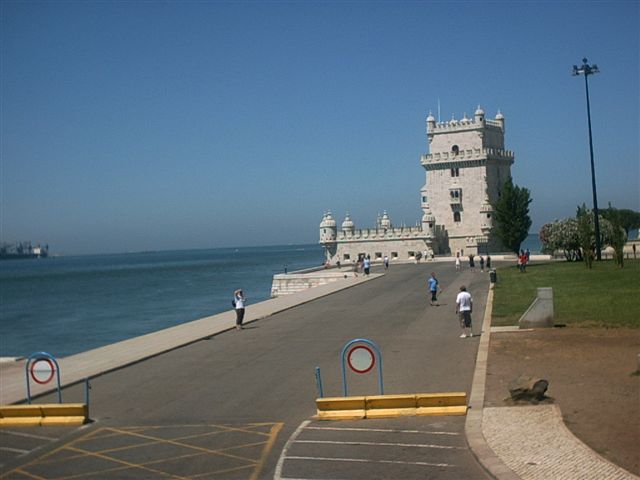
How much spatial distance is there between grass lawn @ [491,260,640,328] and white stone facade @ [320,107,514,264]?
1419 inches

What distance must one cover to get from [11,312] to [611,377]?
226 ft

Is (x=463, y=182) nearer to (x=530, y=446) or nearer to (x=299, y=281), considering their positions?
(x=299, y=281)

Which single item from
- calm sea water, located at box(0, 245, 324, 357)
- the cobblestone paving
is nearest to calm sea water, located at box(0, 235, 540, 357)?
calm sea water, located at box(0, 245, 324, 357)

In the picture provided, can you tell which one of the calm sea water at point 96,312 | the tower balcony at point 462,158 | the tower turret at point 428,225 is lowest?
the calm sea water at point 96,312

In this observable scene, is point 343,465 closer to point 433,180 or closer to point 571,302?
point 571,302

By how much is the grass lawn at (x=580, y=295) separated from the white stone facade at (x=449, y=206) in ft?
118

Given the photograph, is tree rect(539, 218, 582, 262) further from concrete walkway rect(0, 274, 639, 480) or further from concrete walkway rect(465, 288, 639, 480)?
concrete walkway rect(465, 288, 639, 480)

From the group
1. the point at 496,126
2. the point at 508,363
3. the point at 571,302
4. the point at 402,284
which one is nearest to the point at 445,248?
the point at 496,126

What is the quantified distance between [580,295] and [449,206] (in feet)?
190

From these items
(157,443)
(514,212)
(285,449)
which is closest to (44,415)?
(157,443)

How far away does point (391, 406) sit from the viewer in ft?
43.8

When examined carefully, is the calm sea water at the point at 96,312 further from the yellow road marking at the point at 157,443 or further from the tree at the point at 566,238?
the yellow road marking at the point at 157,443

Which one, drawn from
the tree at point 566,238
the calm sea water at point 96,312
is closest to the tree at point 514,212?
the tree at point 566,238

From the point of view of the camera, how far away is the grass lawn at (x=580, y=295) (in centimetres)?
2454
